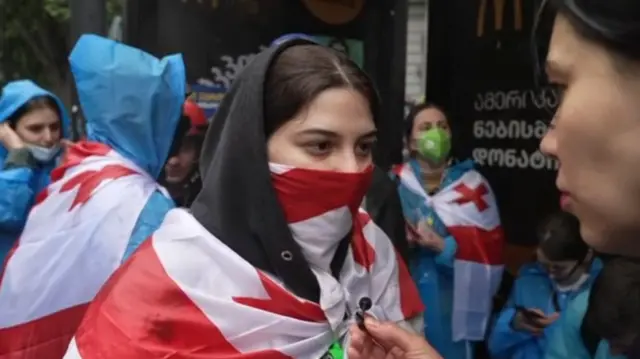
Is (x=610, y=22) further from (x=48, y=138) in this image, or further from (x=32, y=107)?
(x=32, y=107)

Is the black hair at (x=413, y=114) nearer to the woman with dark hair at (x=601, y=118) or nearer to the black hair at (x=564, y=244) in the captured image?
the black hair at (x=564, y=244)

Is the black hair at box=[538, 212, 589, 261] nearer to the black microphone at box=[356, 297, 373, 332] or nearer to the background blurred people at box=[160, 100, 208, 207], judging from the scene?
the background blurred people at box=[160, 100, 208, 207]

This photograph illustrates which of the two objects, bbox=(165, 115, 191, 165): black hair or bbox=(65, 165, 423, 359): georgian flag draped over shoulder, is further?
bbox=(165, 115, 191, 165): black hair

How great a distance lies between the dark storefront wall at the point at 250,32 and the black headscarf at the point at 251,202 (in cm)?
216

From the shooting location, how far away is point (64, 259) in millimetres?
3277

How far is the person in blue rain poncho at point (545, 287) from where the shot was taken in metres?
3.99

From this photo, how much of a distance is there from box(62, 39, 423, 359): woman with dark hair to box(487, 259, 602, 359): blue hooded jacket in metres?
2.15

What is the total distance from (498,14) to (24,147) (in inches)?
113

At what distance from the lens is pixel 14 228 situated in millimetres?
3926

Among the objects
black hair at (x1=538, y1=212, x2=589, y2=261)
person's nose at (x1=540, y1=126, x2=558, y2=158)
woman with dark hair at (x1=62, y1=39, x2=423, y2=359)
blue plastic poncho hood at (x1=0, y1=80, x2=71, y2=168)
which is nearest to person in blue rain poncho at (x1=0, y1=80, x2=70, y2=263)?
blue plastic poncho hood at (x1=0, y1=80, x2=71, y2=168)

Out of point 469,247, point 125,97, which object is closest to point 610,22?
point 125,97

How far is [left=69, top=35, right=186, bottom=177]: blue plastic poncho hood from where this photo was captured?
358 centimetres

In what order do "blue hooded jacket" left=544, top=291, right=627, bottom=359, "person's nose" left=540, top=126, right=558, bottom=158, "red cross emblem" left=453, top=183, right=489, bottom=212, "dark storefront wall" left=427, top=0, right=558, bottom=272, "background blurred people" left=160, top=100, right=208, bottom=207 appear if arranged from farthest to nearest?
"dark storefront wall" left=427, top=0, right=558, bottom=272 → "red cross emblem" left=453, top=183, right=489, bottom=212 → "background blurred people" left=160, top=100, right=208, bottom=207 → "blue hooded jacket" left=544, top=291, right=627, bottom=359 → "person's nose" left=540, top=126, right=558, bottom=158

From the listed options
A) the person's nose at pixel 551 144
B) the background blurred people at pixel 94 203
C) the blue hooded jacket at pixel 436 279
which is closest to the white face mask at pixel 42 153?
the background blurred people at pixel 94 203
